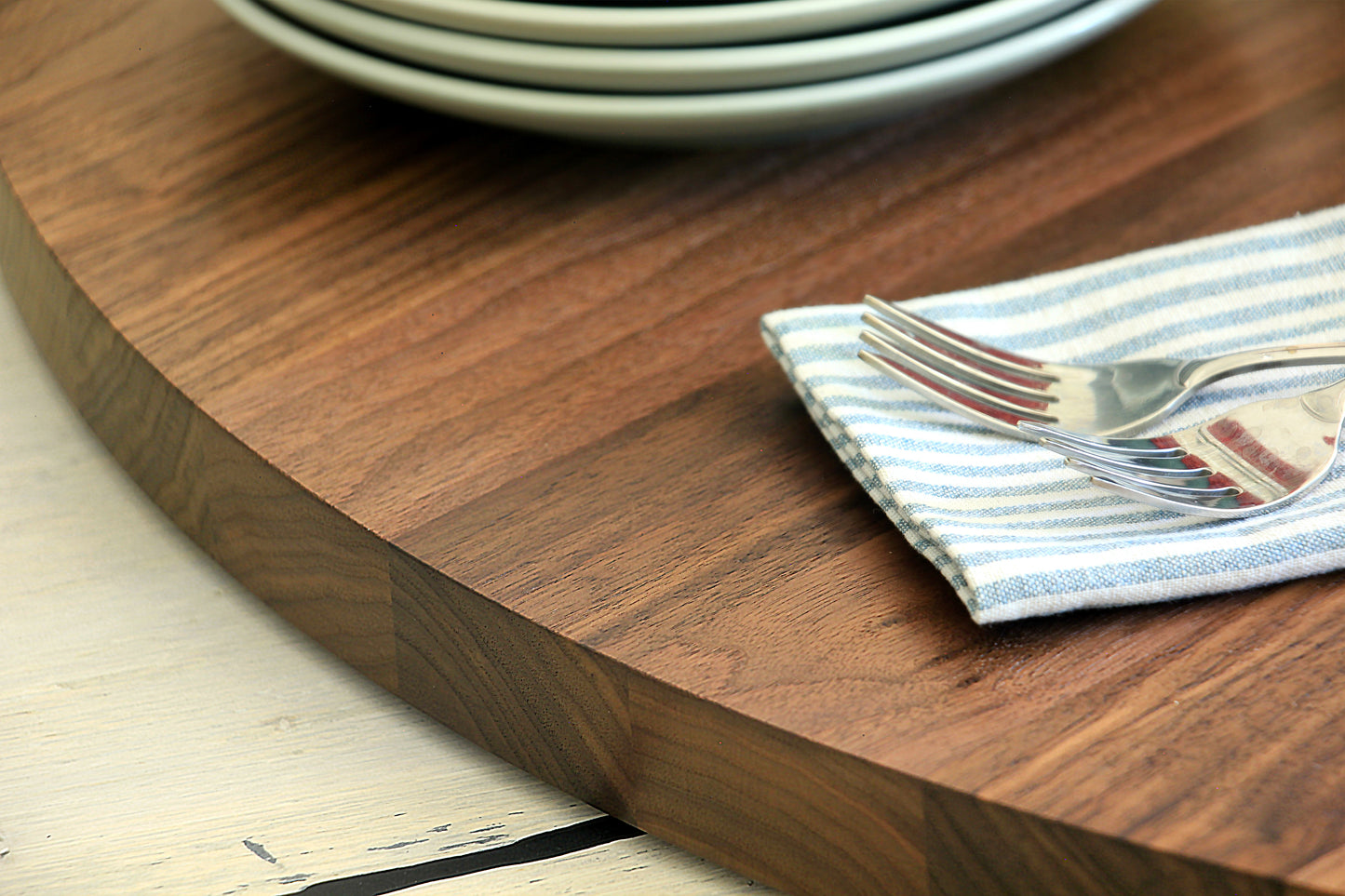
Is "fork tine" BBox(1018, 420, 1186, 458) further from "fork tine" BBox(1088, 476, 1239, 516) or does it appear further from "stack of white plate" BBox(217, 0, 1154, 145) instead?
"stack of white plate" BBox(217, 0, 1154, 145)

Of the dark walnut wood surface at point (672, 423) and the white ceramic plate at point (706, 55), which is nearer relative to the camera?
the dark walnut wood surface at point (672, 423)

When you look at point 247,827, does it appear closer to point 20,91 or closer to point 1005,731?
point 1005,731

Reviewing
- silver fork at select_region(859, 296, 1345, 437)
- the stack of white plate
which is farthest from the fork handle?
the stack of white plate

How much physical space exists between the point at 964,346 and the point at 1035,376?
0.02 meters

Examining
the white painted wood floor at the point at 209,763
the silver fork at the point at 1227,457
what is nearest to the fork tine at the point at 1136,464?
the silver fork at the point at 1227,457

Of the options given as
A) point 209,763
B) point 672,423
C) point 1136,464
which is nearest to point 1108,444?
point 1136,464

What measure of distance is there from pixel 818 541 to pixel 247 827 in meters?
0.19

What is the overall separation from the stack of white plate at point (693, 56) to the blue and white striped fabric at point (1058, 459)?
8 cm

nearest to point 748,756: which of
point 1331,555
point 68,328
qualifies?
point 1331,555

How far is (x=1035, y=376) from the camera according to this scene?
45 cm

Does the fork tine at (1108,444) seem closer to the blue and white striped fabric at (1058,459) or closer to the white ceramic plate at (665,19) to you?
the blue and white striped fabric at (1058,459)

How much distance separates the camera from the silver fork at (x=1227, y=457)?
0.39 metres

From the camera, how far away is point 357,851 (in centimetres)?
41

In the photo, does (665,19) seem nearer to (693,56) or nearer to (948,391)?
(693,56)
